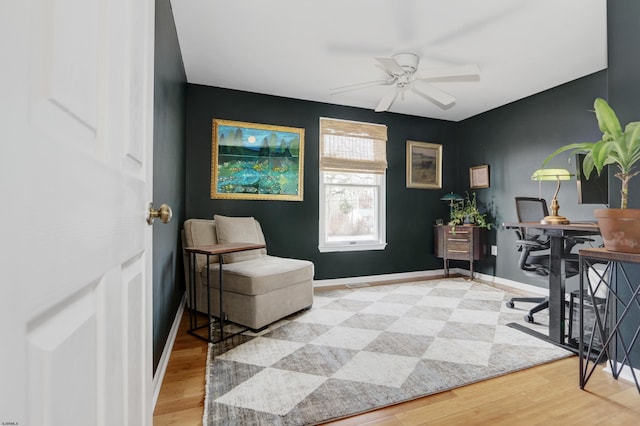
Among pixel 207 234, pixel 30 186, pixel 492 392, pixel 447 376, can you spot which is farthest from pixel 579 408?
pixel 207 234

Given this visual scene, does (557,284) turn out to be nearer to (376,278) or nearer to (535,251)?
(535,251)

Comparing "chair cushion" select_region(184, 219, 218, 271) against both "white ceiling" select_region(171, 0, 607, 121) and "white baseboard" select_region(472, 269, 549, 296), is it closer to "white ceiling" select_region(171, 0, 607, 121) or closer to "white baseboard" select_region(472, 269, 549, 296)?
"white ceiling" select_region(171, 0, 607, 121)

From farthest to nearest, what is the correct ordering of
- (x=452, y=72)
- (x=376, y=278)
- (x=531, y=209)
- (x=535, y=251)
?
1. (x=376, y=278)
2. (x=531, y=209)
3. (x=535, y=251)
4. (x=452, y=72)

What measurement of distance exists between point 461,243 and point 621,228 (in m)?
2.92

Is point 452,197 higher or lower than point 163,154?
lower

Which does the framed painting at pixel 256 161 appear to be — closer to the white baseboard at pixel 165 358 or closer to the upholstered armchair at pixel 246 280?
the upholstered armchair at pixel 246 280

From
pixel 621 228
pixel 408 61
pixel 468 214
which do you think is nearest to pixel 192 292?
pixel 408 61

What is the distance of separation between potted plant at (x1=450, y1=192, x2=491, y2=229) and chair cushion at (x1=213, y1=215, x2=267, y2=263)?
9.43 ft

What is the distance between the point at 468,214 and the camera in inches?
178

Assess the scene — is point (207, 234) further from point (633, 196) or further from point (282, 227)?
point (633, 196)

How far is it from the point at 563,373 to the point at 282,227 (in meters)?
2.94

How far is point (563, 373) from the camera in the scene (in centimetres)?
192

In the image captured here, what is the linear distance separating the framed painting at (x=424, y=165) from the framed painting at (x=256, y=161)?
67.4 inches

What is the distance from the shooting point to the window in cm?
422
